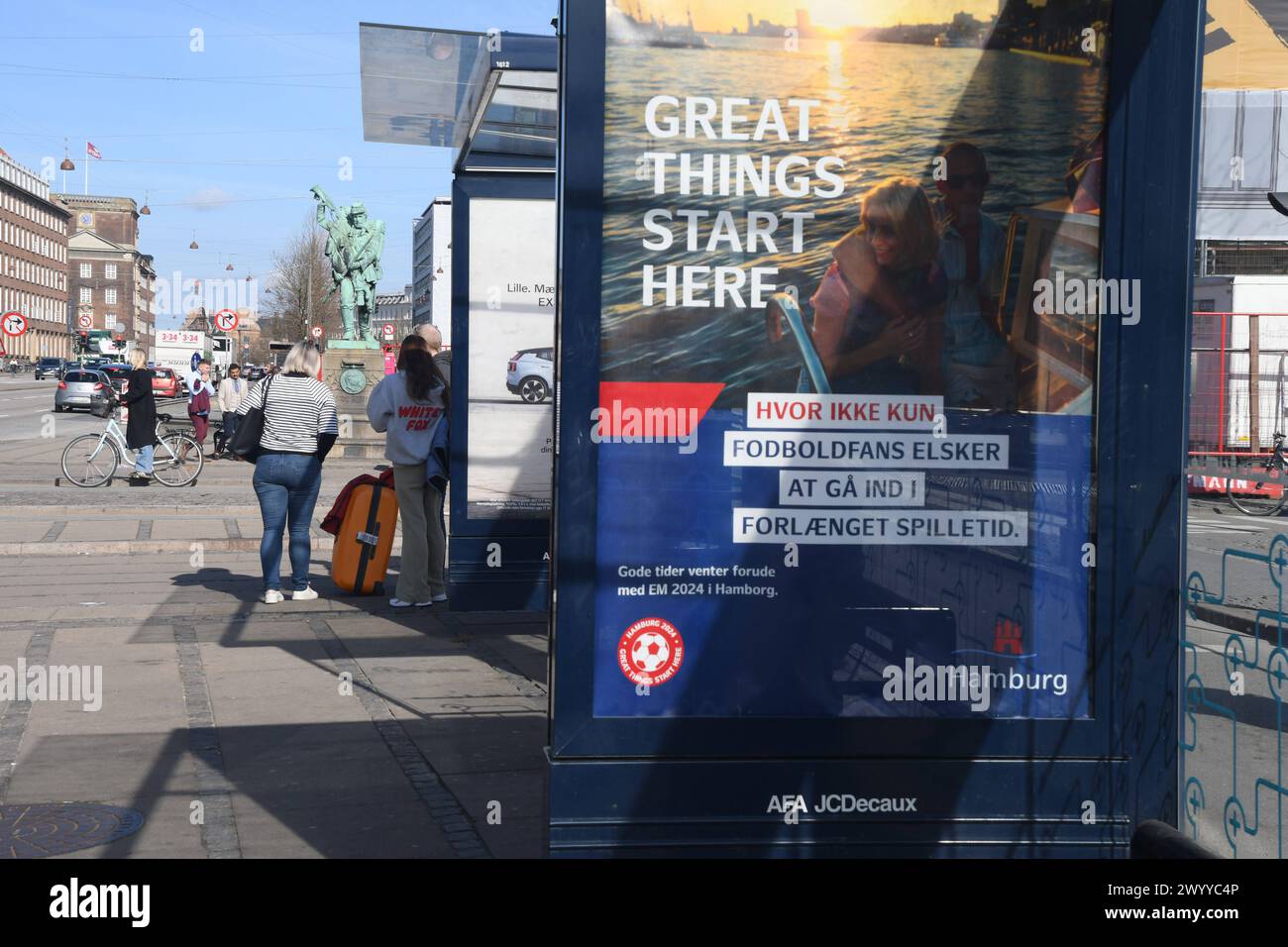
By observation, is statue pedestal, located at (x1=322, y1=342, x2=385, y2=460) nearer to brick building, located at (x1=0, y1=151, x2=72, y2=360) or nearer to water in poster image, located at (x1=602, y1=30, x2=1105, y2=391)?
water in poster image, located at (x1=602, y1=30, x2=1105, y2=391)

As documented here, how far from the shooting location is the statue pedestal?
27.5 meters

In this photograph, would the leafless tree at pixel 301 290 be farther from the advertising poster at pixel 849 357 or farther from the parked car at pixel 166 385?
the advertising poster at pixel 849 357

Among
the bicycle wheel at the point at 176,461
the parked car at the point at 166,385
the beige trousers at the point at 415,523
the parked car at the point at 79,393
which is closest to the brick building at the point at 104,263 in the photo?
the parked car at the point at 166,385

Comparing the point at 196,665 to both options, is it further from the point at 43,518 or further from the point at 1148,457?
the point at 43,518

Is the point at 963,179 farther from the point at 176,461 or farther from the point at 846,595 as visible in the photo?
the point at 176,461

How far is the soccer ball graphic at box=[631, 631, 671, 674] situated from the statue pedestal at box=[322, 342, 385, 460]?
2392 centimetres

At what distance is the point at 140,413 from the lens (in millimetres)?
18531

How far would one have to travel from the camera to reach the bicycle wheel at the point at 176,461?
19.1 metres

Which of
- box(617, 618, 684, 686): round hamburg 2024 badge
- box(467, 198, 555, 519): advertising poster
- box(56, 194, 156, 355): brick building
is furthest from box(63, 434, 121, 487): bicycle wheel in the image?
box(56, 194, 156, 355): brick building

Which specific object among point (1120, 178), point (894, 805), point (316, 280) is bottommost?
point (894, 805)

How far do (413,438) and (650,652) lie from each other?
6.36 meters

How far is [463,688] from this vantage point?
7.11 metres
